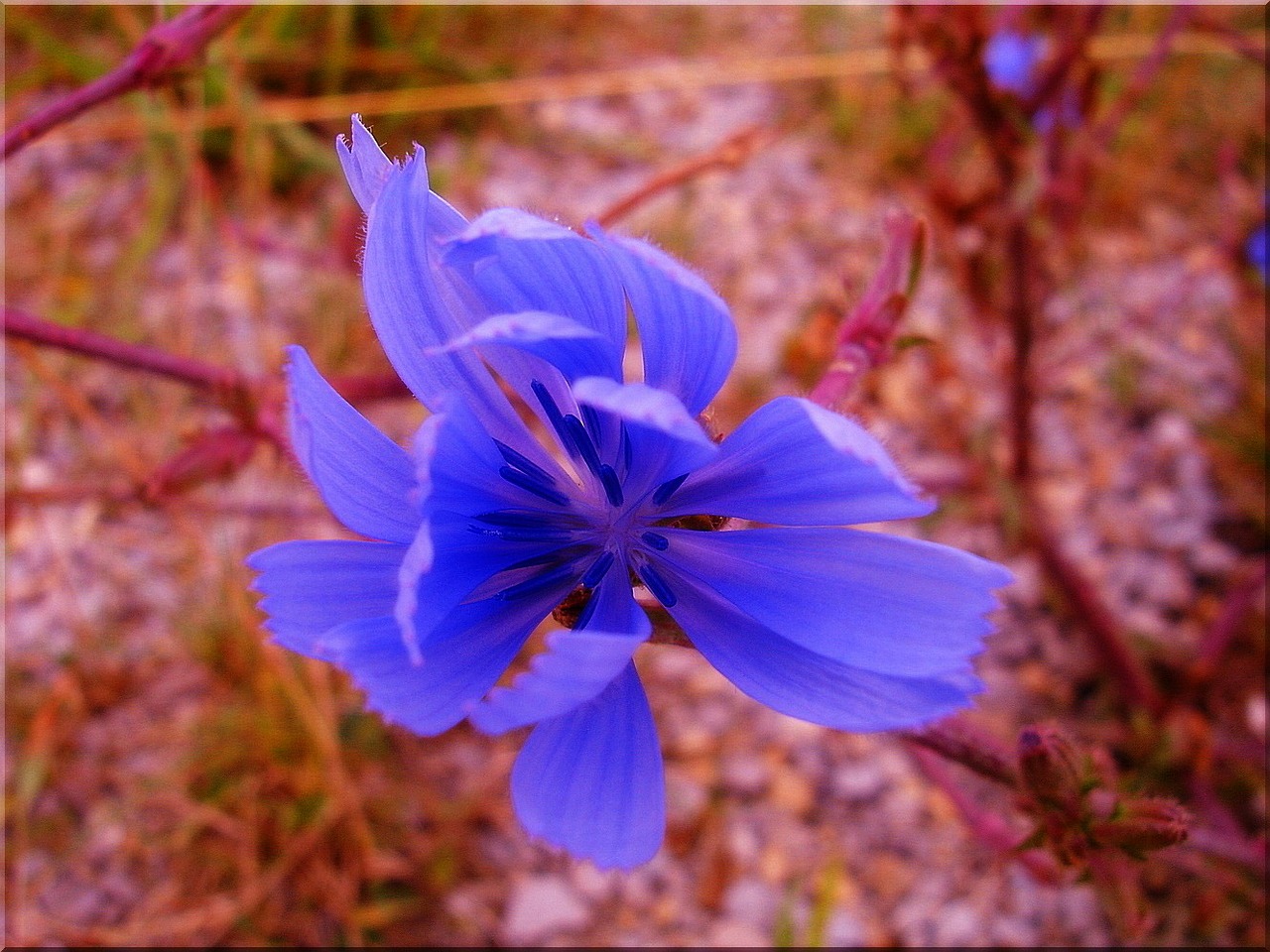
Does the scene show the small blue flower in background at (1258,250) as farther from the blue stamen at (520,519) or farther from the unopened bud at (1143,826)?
the blue stamen at (520,519)

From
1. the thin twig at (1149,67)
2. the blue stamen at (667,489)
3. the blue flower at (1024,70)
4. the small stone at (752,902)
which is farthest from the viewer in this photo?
the small stone at (752,902)

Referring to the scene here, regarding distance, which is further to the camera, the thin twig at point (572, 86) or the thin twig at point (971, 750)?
the thin twig at point (572, 86)

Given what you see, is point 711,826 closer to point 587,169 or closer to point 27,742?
point 27,742

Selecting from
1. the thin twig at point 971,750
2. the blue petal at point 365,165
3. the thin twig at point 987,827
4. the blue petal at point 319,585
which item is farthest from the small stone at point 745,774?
the blue petal at point 365,165

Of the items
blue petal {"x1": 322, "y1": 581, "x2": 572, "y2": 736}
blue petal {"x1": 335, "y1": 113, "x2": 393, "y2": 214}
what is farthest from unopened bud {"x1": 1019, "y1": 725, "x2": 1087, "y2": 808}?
blue petal {"x1": 335, "y1": 113, "x2": 393, "y2": 214}

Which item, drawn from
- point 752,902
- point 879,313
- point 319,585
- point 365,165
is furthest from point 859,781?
point 365,165

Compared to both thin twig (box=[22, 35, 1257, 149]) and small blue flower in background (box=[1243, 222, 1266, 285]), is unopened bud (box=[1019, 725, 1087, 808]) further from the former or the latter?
thin twig (box=[22, 35, 1257, 149])

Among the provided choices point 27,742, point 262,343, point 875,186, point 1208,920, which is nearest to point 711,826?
point 1208,920
